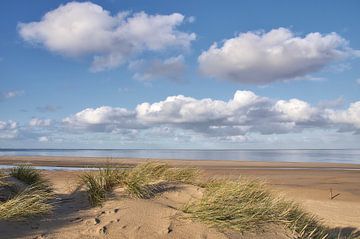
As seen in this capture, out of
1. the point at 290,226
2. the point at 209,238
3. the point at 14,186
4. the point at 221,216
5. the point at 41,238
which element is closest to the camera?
the point at 41,238

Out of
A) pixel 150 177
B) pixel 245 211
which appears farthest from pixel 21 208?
pixel 245 211

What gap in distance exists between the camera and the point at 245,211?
6484 mm

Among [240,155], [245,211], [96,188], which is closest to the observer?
[245,211]

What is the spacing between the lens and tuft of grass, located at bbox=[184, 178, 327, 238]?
6.25m

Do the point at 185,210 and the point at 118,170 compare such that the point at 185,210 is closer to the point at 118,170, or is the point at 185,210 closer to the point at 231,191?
the point at 231,191

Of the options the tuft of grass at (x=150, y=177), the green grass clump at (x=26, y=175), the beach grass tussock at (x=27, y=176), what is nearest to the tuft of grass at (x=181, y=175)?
the tuft of grass at (x=150, y=177)

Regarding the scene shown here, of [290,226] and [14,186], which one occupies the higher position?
[14,186]

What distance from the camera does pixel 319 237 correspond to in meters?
6.94

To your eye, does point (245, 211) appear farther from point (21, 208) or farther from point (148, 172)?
point (21, 208)

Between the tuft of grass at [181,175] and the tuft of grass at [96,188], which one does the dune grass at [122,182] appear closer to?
the tuft of grass at [96,188]

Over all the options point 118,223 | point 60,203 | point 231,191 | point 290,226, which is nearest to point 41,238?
point 118,223

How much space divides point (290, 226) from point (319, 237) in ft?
1.90

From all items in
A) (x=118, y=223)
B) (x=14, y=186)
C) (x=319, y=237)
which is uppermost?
(x=14, y=186)

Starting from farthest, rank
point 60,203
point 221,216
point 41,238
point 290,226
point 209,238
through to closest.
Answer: point 60,203 → point 290,226 → point 221,216 → point 209,238 → point 41,238
